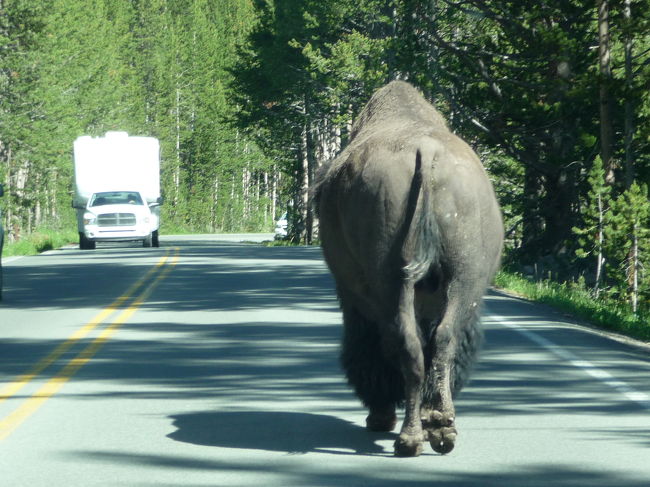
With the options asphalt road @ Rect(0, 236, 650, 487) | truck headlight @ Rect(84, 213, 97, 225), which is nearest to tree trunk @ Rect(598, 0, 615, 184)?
asphalt road @ Rect(0, 236, 650, 487)

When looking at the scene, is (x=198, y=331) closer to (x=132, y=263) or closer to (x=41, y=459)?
(x=41, y=459)

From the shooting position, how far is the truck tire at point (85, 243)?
125ft

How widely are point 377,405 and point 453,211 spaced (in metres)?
1.34

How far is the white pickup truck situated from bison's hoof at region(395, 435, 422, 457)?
103ft

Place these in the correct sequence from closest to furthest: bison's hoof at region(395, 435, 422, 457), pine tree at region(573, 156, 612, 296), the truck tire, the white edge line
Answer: bison's hoof at region(395, 435, 422, 457), the white edge line, pine tree at region(573, 156, 612, 296), the truck tire

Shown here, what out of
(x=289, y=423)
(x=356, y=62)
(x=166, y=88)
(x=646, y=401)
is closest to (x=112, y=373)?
(x=289, y=423)

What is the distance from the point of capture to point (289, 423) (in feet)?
26.7

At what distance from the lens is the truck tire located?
125ft

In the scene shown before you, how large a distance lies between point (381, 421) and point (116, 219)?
3080cm

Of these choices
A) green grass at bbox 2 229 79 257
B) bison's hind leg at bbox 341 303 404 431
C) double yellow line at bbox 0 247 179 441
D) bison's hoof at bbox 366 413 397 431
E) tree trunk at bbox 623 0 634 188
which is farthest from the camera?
green grass at bbox 2 229 79 257

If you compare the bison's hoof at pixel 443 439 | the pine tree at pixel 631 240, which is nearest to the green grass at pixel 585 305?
the pine tree at pixel 631 240

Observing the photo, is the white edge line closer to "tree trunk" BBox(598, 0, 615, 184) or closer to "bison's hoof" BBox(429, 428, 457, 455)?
"bison's hoof" BBox(429, 428, 457, 455)

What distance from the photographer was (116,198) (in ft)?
128

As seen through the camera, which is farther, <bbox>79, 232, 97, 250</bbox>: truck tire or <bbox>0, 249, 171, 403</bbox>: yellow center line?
<bbox>79, 232, 97, 250</bbox>: truck tire
